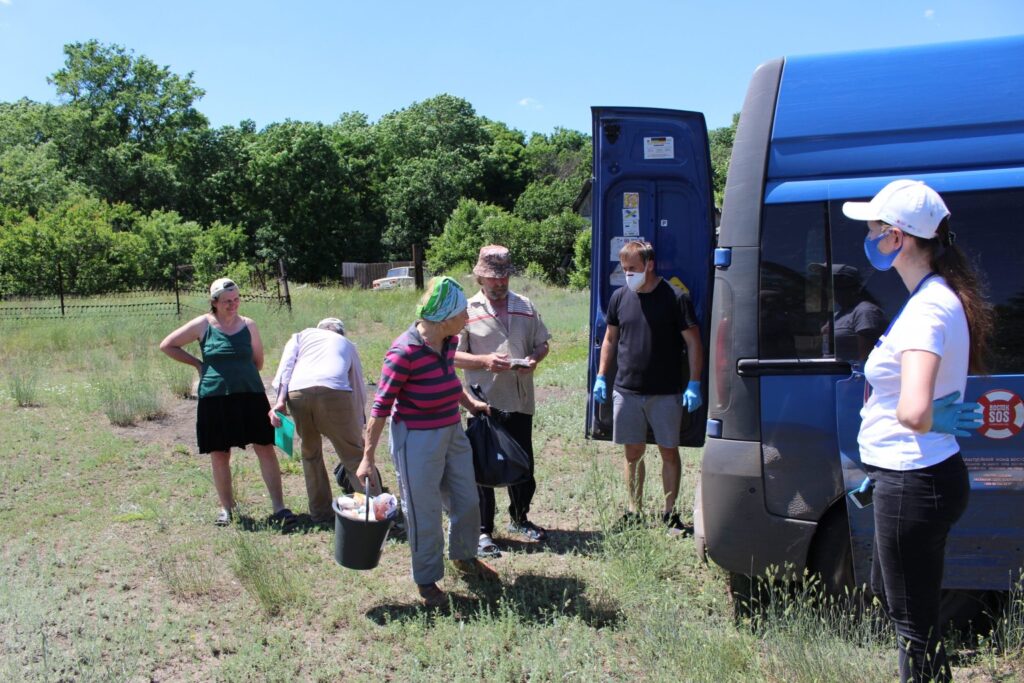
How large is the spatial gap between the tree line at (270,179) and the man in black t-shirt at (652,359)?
32.7 meters

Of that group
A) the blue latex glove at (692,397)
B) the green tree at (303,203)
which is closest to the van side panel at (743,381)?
the blue latex glove at (692,397)

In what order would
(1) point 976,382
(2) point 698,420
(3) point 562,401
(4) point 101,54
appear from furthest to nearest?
(4) point 101,54 < (3) point 562,401 < (2) point 698,420 < (1) point 976,382

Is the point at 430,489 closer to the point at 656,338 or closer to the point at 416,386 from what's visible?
the point at 416,386

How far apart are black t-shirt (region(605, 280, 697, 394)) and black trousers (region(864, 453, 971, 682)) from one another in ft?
7.80

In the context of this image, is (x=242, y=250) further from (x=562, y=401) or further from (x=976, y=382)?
(x=976, y=382)

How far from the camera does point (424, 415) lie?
173 inches

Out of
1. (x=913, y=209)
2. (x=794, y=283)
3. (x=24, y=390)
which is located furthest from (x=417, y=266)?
(x=913, y=209)

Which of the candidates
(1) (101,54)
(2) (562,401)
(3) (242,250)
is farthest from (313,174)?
(2) (562,401)

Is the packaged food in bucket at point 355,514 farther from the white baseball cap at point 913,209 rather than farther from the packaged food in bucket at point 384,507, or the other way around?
the white baseball cap at point 913,209

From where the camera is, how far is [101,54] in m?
52.4

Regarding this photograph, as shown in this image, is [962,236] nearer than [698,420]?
Yes

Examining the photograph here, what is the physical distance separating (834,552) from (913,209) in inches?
71.2

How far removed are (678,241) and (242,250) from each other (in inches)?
1831

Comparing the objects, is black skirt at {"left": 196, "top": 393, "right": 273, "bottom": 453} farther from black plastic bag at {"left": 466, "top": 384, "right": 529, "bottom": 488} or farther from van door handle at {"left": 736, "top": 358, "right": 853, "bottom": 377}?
van door handle at {"left": 736, "top": 358, "right": 853, "bottom": 377}
